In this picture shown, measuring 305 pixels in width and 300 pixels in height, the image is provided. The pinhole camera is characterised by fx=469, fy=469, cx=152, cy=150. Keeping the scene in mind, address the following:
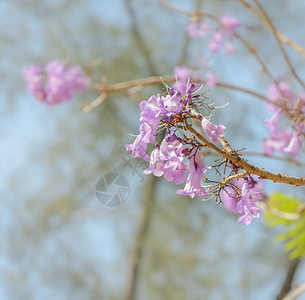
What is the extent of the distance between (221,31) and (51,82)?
61 centimetres

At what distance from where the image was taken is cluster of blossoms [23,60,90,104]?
5.07ft

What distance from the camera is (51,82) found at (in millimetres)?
1580

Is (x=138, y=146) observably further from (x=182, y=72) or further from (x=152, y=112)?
(x=182, y=72)

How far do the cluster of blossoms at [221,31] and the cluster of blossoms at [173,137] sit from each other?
111 cm

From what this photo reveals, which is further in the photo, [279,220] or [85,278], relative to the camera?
[85,278]

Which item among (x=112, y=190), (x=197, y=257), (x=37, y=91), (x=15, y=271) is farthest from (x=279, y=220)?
(x=15, y=271)

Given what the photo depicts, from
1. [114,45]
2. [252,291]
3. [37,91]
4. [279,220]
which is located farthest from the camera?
[114,45]

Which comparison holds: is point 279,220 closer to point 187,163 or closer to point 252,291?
point 187,163

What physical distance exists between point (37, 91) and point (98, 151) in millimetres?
1525

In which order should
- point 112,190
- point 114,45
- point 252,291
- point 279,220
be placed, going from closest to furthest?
point 112,190, point 279,220, point 252,291, point 114,45

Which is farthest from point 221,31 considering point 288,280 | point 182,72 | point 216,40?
point 288,280

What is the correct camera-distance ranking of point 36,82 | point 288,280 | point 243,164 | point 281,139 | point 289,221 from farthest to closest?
point 288,280 → point 36,82 → point 289,221 → point 281,139 → point 243,164

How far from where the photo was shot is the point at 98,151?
120 inches

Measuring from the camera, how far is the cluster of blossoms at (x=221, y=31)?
1.56 meters
